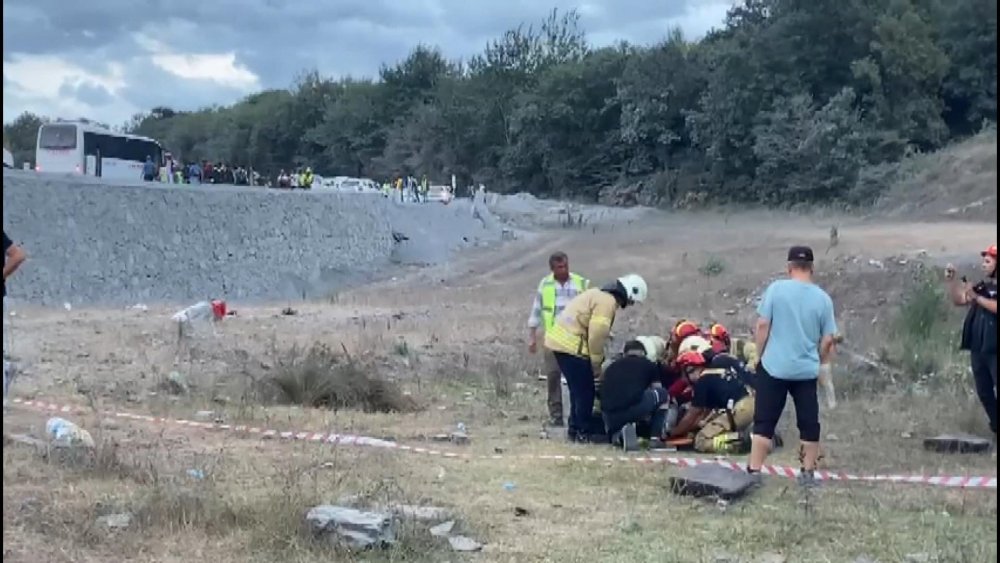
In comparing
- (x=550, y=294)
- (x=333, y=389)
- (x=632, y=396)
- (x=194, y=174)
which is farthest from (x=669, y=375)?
(x=194, y=174)

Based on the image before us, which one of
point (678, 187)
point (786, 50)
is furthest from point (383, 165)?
point (786, 50)

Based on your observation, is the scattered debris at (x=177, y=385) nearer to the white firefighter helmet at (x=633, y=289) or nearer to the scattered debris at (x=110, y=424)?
the scattered debris at (x=110, y=424)

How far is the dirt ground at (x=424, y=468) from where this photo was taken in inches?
233

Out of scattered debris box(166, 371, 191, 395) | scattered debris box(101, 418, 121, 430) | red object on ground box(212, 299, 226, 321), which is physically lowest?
red object on ground box(212, 299, 226, 321)

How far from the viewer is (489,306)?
24500mm

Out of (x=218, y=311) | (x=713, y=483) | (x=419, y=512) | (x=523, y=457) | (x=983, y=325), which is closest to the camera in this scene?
(x=419, y=512)

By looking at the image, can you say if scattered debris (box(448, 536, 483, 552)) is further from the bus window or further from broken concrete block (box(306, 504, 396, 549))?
the bus window

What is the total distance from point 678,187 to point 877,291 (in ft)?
119

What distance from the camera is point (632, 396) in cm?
965

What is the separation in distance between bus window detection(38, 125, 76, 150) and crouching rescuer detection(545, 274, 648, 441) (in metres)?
34.5

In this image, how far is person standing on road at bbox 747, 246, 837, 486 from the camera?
756 centimetres

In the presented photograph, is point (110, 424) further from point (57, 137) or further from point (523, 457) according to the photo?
point (57, 137)

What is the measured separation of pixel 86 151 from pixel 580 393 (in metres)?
34.8

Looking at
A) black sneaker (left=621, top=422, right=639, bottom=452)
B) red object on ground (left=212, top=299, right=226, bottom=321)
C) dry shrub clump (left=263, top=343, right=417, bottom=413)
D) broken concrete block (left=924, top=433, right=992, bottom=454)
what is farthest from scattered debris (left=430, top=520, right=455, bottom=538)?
red object on ground (left=212, top=299, right=226, bottom=321)
